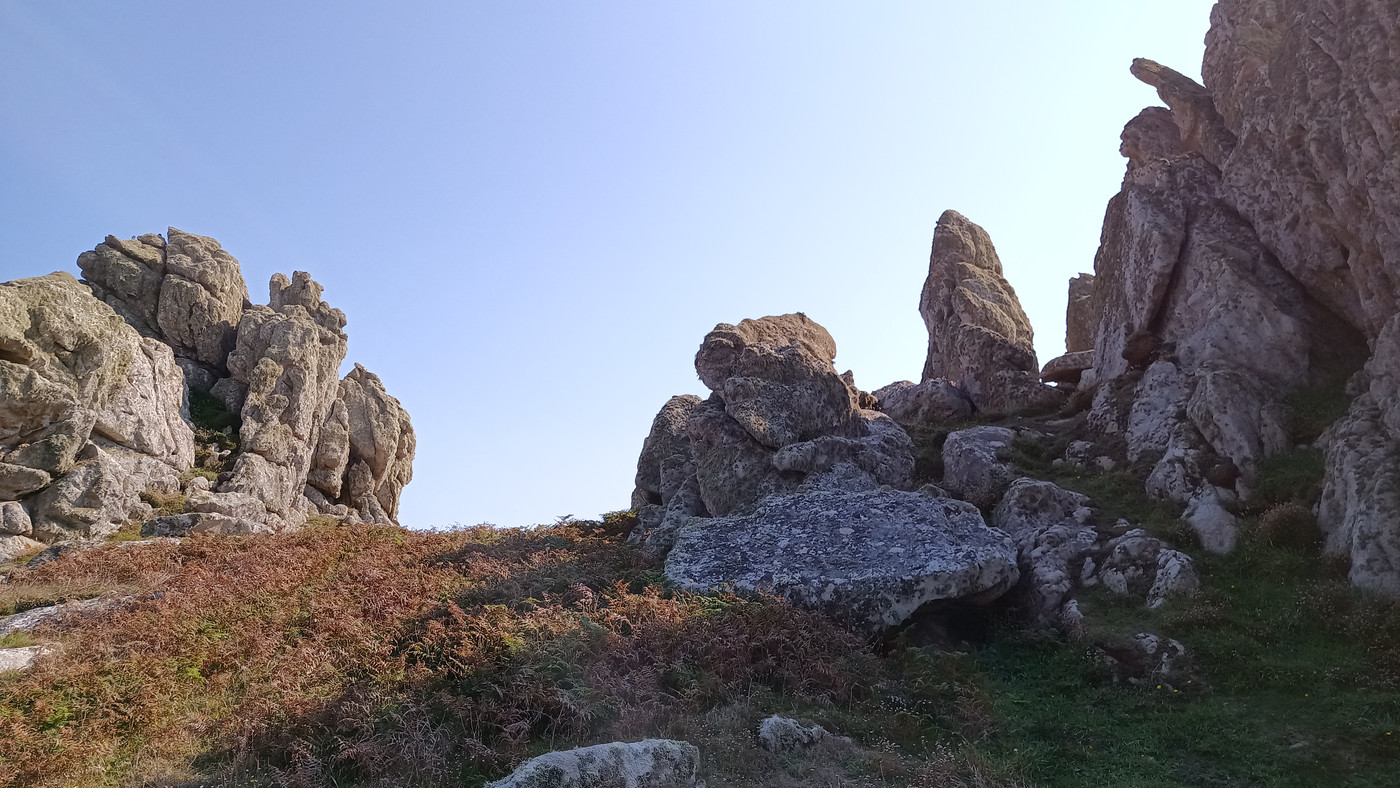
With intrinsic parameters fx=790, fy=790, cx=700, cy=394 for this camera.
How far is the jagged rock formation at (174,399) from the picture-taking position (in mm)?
25172

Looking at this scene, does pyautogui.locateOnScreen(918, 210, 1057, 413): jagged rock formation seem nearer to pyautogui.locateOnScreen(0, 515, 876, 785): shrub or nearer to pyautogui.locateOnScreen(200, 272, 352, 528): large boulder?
pyautogui.locateOnScreen(0, 515, 876, 785): shrub

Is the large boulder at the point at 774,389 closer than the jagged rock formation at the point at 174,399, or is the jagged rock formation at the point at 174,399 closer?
the large boulder at the point at 774,389

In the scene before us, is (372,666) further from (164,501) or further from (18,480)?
(164,501)

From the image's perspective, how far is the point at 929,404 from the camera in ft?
107

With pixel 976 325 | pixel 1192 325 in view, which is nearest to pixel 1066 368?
pixel 976 325

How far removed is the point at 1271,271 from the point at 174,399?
38.8 metres

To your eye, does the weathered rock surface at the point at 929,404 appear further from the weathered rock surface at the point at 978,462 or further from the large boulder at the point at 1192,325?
the weathered rock surface at the point at 978,462

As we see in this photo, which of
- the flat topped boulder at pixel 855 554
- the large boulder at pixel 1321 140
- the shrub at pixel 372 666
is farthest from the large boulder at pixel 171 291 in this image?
the large boulder at pixel 1321 140

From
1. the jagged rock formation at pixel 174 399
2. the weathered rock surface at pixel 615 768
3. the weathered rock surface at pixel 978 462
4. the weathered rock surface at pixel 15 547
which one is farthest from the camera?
the jagged rock formation at pixel 174 399

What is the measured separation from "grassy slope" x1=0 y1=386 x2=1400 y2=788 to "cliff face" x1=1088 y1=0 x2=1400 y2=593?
1.62 metres

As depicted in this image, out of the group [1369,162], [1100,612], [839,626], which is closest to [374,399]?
[839,626]

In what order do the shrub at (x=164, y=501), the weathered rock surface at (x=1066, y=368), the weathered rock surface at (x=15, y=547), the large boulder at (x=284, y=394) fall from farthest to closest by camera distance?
1. the large boulder at (x=284, y=394)
2. the weathered rock surface at (x=1066, y=368)
3. the shrub at (x=164, y=501)
4. the weathered rock surface at (x=15, y=547)

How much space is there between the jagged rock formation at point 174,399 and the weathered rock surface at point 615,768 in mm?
19979

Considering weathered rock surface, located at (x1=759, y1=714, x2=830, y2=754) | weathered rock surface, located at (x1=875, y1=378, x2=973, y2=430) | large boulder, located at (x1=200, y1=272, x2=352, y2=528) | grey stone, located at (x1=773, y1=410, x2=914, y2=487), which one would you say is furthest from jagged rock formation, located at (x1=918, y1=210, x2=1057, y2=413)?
large boulder, located at (x1=200, y1=272, x2=352, y2=528)
